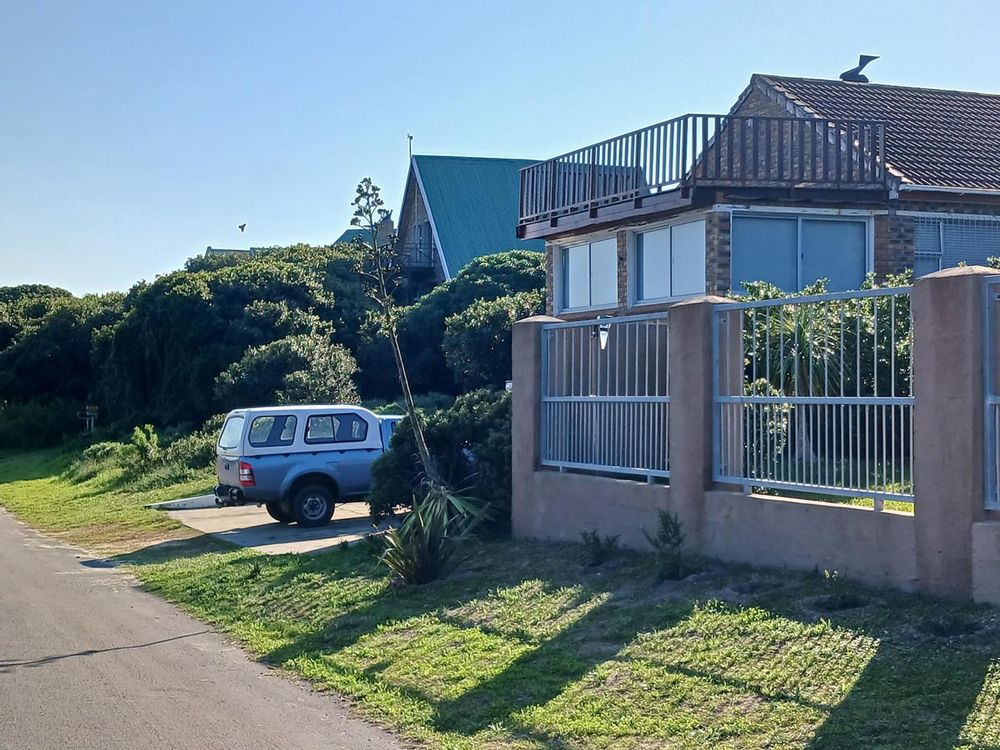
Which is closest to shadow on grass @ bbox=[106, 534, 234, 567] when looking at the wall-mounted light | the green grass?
the green grass

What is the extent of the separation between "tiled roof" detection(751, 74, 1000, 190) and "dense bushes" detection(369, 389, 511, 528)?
7767mm

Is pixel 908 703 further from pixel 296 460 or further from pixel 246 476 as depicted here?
pixel 296 460

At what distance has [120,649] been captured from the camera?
989 centimetres

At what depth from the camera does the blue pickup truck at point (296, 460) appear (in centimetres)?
1817

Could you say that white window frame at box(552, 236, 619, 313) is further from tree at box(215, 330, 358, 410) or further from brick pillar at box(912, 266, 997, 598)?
brick pillar at box(912, 266, 997, 598)

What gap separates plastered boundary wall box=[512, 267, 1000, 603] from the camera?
25.3ft

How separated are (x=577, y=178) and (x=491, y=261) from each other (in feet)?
48.0

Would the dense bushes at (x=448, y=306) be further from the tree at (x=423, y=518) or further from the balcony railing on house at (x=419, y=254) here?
the tree at (x=423, y=518)

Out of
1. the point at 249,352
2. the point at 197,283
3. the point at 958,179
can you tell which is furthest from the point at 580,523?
the point at 197,283

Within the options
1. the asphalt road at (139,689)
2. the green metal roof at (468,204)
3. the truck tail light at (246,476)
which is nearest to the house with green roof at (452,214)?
the green metal roof at (468,204)

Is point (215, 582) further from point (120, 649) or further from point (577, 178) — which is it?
point (577, 178)

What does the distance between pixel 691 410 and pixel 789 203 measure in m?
8.53

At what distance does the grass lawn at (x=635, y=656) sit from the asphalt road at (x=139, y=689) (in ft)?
1.12

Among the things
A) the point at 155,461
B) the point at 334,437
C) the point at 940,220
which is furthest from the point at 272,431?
the point at 155,461
